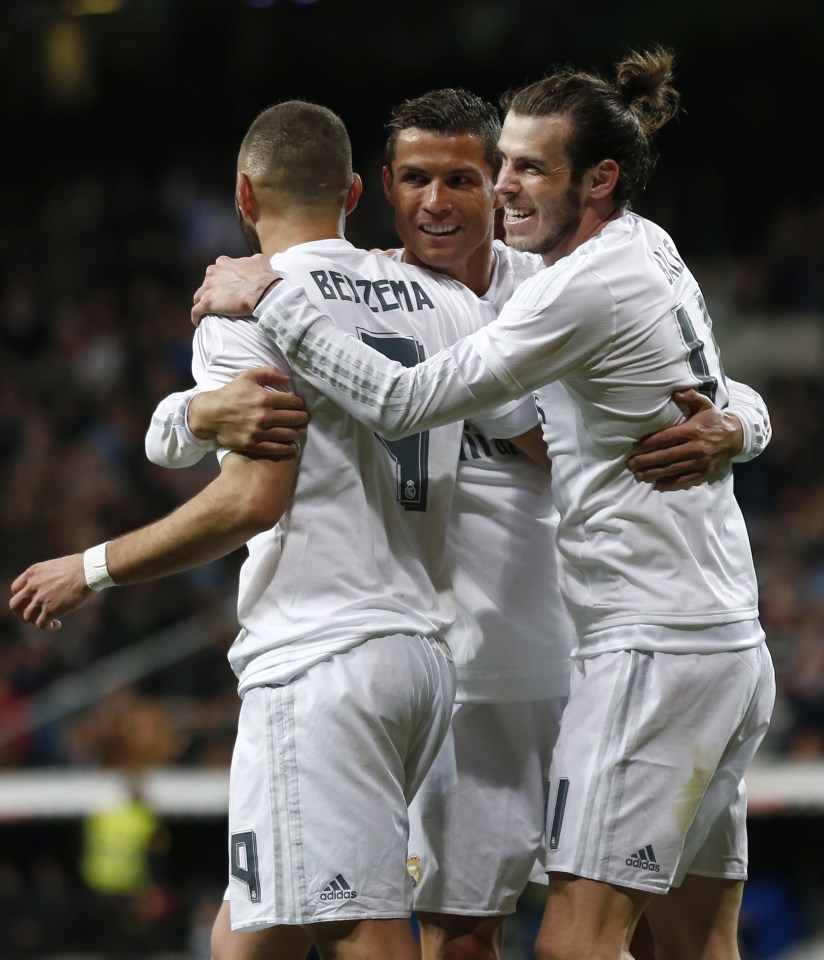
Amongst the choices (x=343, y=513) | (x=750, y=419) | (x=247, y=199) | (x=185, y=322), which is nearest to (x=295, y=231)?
(x=247, y=199)

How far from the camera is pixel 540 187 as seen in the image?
3830 mm

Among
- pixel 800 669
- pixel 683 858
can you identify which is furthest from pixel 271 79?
pixel 683 858

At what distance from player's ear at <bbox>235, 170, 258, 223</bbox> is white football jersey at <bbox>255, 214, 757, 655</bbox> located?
359 mm

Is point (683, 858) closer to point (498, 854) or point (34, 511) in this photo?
point (498, 854)

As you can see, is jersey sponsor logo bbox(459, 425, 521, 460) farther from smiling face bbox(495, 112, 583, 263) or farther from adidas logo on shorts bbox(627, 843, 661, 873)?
adidas logo on shorts bbox(627, 843, 661, 873)

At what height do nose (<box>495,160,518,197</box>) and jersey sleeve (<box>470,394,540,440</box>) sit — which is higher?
nose (<box>495,160,518,197</box>)

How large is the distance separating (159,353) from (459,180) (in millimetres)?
9702

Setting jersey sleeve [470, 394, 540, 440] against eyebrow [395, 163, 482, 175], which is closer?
jersey sleeve [470, 394, 540, 440]

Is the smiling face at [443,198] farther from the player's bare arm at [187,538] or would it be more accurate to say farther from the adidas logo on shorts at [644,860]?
the adidas logo on shorts at [644,860]

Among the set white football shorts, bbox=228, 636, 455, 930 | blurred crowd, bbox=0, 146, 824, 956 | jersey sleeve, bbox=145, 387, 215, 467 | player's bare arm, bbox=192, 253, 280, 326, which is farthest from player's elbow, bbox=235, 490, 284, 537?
blurred crowd, bbox=0, 146, 824, 956

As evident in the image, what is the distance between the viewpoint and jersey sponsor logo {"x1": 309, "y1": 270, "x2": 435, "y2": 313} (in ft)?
11.8

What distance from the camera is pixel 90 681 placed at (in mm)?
10398

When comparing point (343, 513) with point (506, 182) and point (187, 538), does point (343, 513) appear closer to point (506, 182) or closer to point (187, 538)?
point (187, 538)

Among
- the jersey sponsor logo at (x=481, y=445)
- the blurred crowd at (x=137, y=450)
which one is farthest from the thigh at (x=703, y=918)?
the blurred crowd at (x=137, y=450)
